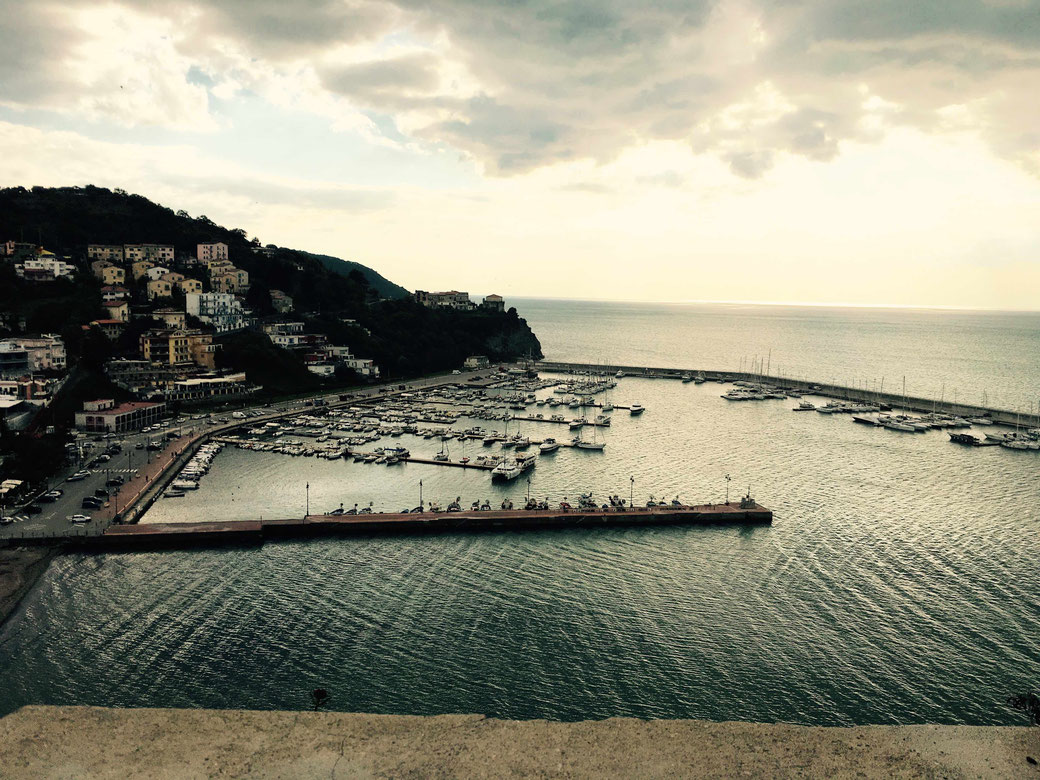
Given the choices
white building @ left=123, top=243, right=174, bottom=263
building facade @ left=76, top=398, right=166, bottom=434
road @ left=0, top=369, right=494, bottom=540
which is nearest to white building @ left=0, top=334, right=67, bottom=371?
building facade @ left=76, top=398, right=166, bottom=434

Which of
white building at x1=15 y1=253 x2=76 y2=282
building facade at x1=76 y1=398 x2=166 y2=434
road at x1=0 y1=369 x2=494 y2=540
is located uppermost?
white building at x1=15 y1=253 x2=76 y2=282

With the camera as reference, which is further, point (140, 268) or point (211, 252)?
point (211, 252)

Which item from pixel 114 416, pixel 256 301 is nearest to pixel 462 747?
pixel 114 416

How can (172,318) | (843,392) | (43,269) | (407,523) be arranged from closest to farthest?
(407,523) < (172,318) < (43,269) < (843,392)

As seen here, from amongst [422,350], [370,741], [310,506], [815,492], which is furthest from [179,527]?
[422,350]

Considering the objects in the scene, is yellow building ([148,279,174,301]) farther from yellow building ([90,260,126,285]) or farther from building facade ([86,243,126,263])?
building facade ([86,243,126,263])

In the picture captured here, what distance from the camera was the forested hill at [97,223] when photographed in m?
120

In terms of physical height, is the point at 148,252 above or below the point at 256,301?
above

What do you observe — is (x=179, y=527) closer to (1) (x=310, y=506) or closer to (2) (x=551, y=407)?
(1) (x=310, y=506)

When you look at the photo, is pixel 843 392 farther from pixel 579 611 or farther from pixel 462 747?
pixel 462 747

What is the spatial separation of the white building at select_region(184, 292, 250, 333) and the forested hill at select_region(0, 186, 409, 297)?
25910 millimetres

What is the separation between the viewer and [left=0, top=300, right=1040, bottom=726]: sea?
24.9 meters

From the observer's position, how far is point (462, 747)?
21328 millimetres

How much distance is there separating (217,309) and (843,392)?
321ft
